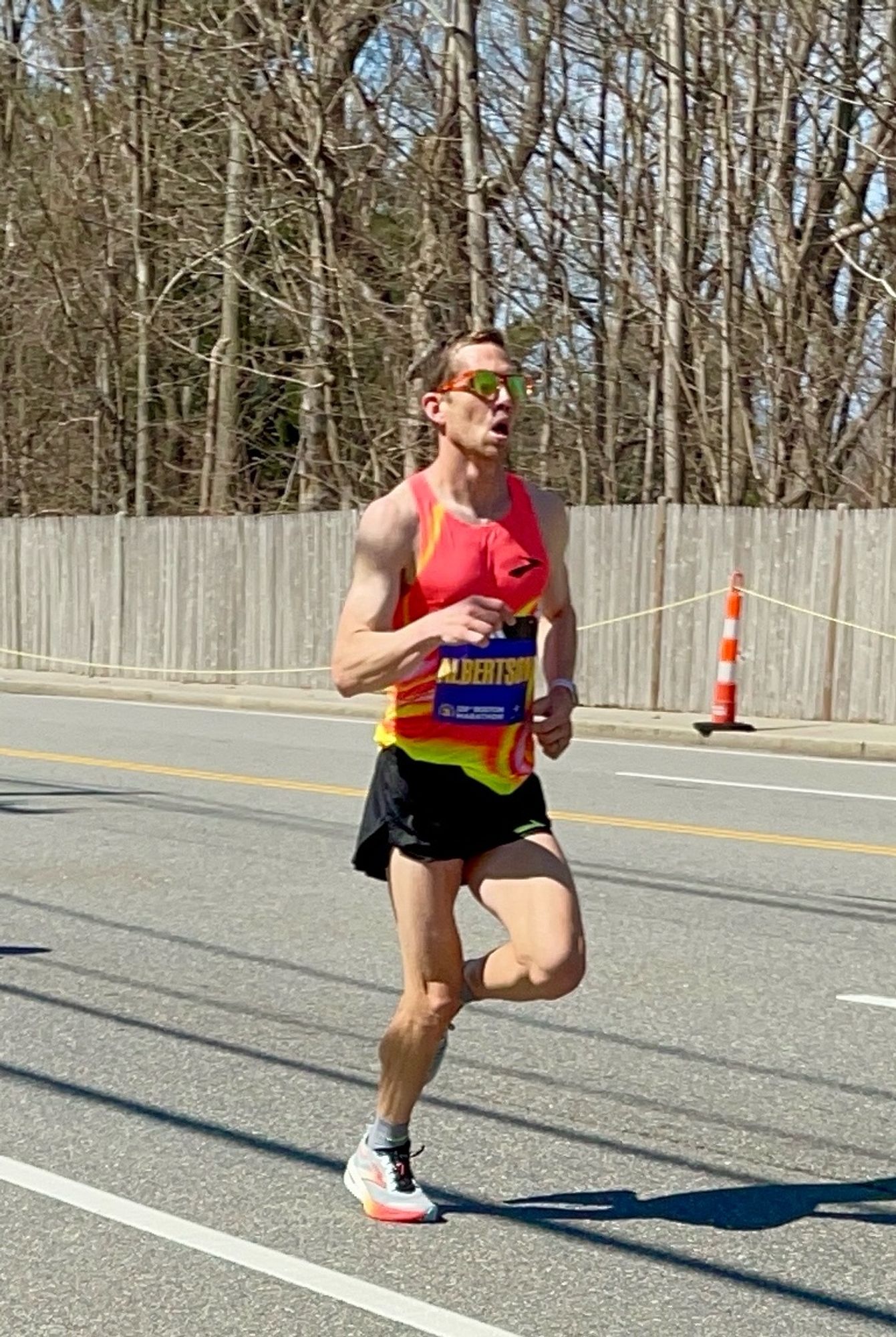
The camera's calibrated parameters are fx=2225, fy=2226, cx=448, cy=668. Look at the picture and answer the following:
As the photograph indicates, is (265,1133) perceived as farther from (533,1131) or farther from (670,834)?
(670,834)

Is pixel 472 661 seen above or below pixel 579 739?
above

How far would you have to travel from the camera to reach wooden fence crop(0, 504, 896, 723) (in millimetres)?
20391

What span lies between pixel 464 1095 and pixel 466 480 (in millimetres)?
2108

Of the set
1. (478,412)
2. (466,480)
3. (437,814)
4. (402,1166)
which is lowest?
(402,1166)

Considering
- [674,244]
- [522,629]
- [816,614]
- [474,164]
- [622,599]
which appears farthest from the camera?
[474,164]

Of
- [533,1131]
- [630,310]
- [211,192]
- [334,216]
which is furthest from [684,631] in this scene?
[533,1131]

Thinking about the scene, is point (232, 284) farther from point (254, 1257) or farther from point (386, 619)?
point (254, 1257)

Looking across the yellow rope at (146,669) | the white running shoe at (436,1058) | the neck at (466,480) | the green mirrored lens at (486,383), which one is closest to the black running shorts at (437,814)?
the white running shoe at (436,1058)

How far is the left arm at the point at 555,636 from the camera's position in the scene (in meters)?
5.12

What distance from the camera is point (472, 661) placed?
4.96 m

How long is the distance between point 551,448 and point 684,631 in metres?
6.29

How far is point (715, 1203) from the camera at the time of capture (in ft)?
17.3

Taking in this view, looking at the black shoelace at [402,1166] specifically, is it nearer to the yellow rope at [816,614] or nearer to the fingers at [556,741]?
the fingers at [556,741]

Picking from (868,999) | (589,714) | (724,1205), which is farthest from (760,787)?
(724,1205)
